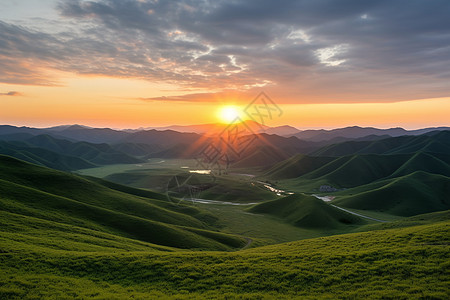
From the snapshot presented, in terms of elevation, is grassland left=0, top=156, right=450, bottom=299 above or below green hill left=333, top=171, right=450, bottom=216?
above

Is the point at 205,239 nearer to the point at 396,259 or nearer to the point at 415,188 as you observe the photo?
the point at 396,259

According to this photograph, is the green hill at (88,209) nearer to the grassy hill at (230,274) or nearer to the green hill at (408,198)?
the grassy hill at (230,274)

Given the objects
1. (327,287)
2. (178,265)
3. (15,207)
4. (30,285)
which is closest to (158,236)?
(15,207)

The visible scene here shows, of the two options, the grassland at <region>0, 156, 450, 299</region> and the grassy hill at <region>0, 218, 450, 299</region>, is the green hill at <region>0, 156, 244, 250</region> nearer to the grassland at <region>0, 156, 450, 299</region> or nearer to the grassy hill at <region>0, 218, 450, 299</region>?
the grassland at <region>0, 156, 450, 299</region>

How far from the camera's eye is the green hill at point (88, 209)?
54562 mm

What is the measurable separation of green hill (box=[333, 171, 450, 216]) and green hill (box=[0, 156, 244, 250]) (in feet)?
391

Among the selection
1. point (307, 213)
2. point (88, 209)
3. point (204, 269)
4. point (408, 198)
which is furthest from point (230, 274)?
point (408, 198)

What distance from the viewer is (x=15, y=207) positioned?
49.6 metres

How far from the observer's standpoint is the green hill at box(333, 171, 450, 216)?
145875 millimetres

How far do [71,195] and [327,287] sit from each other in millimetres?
80642

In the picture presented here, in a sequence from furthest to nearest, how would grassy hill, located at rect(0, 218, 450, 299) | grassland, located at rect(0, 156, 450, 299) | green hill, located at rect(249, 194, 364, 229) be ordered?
green hill, located at rect(249, 194, 364, 229) → grassland, located at rect(0, 156, 450, 299) → grassy hill, located at rect(0, 218, 450, 299)

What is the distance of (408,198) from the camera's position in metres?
154

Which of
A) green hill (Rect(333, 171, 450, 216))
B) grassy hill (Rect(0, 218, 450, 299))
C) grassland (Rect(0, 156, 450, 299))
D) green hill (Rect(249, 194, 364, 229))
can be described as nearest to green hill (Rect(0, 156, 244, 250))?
grassland (Rect(0, 156, 450, 299))

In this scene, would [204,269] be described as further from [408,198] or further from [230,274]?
[408,198]
